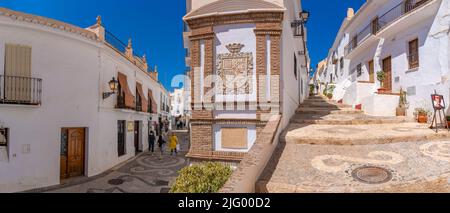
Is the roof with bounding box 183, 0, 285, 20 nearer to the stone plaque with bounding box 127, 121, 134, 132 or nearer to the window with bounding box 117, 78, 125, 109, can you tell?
the window with bounding box 117, 78, 125, 109

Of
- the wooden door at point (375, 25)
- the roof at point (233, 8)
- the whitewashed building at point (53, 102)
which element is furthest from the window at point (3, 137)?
the wooden door at point (375, 25)

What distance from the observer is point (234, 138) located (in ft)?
25.5

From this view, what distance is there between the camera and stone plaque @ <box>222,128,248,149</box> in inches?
302

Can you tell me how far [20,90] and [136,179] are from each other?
5.64 metres

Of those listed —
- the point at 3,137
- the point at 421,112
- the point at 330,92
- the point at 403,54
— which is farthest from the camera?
the point at 330,92

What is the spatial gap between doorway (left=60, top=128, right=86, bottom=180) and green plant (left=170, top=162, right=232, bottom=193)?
8.23 m

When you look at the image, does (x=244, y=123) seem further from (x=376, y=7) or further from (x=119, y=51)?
(x=376, y=7)

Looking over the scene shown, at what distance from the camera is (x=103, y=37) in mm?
12164

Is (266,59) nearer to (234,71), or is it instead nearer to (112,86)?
(234,71)

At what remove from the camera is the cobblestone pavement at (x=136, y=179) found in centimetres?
946

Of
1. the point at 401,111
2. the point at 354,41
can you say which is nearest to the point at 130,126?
the point at 401,111

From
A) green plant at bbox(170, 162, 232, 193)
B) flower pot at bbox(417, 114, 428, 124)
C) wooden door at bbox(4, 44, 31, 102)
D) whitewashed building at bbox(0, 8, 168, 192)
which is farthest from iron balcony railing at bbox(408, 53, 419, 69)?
wooden door at bbox(4, 44, 31, 102)

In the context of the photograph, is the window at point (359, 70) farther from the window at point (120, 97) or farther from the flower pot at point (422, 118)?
the window at point (120, 97)

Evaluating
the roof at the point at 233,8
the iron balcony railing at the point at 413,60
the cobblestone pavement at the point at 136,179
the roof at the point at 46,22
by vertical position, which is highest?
the roof at the point at 46,22
